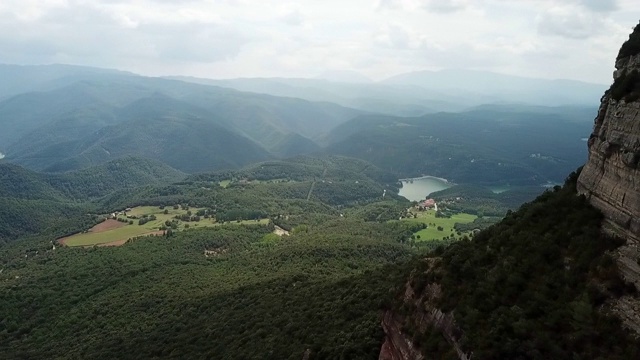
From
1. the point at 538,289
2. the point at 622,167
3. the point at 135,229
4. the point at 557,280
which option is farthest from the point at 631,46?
the point at 135,229

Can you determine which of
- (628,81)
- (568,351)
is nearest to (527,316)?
(568,351)

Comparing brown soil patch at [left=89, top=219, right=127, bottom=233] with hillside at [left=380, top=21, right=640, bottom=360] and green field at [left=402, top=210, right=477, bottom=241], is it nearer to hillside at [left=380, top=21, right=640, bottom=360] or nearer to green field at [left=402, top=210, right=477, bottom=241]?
green field at [left=402, top=210, right=477, bottom=241]

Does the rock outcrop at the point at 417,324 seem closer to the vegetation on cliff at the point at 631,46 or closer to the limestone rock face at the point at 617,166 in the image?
the limestone rock face at the point at 617,166

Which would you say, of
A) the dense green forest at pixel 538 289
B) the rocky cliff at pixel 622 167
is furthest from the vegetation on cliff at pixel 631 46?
the dense green forest at pixel 538 289

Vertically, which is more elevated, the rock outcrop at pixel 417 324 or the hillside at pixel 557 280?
the hillside at pixel 557 280

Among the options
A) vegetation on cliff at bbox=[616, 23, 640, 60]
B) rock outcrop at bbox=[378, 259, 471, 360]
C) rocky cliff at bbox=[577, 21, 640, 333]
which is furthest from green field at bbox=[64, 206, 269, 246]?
vegetation on cliff at bbox=[616, 23, 640, 60]

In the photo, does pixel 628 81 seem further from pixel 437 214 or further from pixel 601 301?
pixel 437 214

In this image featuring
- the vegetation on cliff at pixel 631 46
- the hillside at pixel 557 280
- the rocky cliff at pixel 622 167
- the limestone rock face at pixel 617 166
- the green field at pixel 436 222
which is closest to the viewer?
the hillside at pixel 557 280
